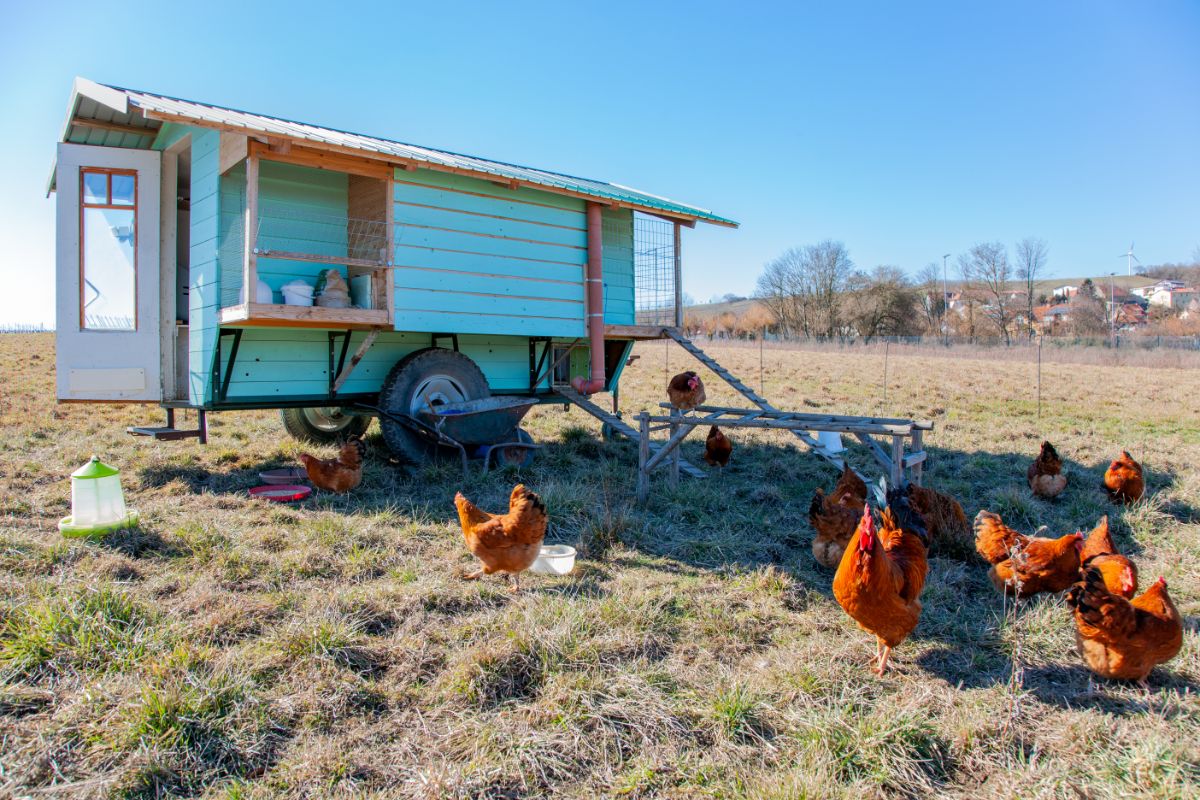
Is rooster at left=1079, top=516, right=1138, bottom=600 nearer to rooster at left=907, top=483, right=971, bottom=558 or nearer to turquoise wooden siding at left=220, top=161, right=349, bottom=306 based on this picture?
rooster at left=907, top=483, right=971, bottom=558

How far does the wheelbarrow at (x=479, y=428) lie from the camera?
7121mm

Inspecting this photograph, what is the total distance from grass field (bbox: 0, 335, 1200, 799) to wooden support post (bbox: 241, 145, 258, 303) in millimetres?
1797

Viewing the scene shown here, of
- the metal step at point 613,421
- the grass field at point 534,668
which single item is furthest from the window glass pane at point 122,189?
the metal step at point 613,421

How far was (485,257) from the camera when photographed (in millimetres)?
7805

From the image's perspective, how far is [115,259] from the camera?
23.0 feet

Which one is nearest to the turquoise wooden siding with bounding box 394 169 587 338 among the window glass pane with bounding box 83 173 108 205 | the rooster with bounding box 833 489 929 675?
the window glass pane with bounding box 83 173 108 205

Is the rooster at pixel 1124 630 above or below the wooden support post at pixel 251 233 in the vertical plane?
below

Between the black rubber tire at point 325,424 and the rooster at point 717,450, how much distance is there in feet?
14.5

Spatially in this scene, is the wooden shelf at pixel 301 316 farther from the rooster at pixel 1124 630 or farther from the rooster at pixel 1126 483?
the rooster at pixel 1126 483

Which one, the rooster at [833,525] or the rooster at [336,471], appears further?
the rooster at [336,471]

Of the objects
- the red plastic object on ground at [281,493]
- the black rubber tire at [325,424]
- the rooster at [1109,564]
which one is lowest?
the rooster at [1109,564]

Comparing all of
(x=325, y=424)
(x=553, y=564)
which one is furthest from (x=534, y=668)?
(x=325, y=424)

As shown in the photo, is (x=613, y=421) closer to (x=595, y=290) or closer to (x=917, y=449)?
(x=595, y=290)

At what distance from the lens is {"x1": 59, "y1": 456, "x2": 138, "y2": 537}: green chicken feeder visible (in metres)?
4.59
